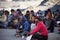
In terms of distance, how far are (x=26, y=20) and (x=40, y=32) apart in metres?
0.45

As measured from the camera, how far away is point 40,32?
227 inches

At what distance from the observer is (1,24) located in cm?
593

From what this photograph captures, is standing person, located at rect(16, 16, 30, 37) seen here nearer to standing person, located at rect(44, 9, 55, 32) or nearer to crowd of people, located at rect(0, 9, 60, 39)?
crowd of people, located at rect(0, 9, 60, 39)

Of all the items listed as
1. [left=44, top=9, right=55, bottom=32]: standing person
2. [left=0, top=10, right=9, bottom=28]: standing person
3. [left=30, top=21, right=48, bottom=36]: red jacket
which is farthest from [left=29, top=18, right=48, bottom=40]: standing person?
[left=0, top=10, right=9, bottom=28]: standing person

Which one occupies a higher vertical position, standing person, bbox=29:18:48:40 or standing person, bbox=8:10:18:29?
standing person, bbox=8:10:18:29

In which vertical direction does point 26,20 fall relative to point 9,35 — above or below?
above

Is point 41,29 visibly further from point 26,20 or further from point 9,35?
point 9,35

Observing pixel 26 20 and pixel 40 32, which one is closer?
pixel 40 32

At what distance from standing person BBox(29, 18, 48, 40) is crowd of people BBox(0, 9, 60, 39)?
78 mm

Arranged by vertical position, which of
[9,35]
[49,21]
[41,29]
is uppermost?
[49,21]

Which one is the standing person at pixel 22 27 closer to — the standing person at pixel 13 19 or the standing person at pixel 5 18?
the standing person at pixel 13 19

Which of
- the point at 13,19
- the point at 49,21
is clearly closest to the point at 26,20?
the point at 13,19

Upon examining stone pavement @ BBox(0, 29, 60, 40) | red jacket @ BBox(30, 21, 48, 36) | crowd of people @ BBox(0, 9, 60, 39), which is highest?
crowd of people @ BBox(0, 9, 60, 39)

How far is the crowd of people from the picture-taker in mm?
5895
